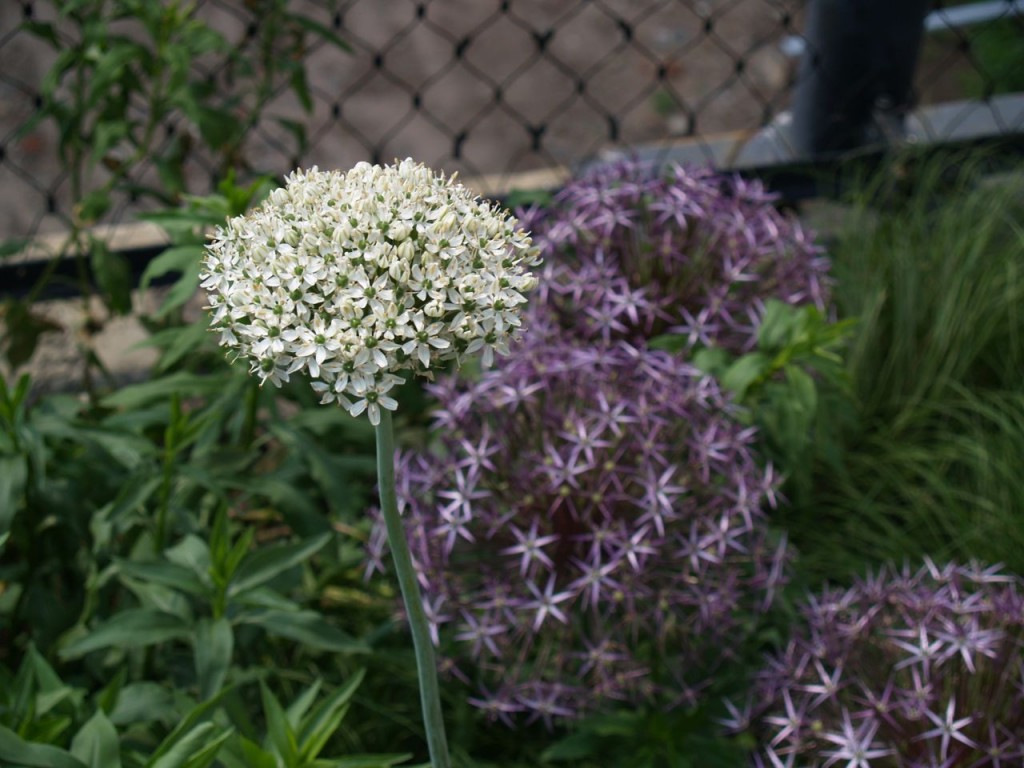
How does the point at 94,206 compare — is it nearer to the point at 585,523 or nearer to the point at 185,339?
the point at 185,339

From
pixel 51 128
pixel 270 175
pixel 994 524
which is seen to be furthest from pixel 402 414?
pixel 51 128

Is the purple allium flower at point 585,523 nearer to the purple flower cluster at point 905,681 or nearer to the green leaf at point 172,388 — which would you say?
the purple flower cluster at point 905,681

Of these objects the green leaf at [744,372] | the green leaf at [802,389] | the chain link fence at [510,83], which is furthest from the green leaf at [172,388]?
the chain link fence at [510,83]

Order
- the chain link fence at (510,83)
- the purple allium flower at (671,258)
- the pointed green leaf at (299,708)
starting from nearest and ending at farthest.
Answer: the pointed green leaf at (299,708) → the purple allium flower at (671,258) → the chain link fence at (510,83)

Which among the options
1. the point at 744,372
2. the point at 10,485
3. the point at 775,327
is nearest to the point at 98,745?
the point at 10,485

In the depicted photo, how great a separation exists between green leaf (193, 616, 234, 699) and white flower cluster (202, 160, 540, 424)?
703mm

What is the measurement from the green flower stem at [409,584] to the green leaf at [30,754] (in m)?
0.53

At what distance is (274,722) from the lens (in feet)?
6.33

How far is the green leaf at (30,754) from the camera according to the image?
1.81 metres

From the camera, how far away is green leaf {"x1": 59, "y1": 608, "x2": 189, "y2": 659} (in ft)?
6.93

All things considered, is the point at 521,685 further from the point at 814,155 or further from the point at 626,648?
the point at 814,155

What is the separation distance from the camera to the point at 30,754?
1.82m

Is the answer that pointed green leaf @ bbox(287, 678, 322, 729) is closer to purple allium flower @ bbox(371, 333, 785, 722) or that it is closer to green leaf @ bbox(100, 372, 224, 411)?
purple allium flower @ bbox(371, 333, 785, 722)

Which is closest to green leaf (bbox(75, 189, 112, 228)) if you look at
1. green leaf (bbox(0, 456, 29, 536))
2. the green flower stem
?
green leaf (bbox(0, 456, 29, 536))
